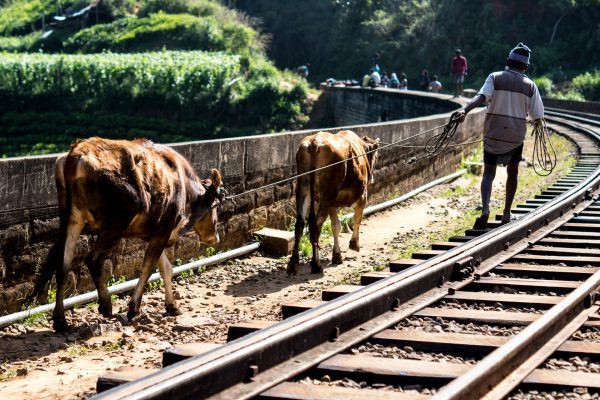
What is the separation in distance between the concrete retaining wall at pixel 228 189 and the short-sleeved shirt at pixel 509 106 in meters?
3.10

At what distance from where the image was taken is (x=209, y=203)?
9.82 metres

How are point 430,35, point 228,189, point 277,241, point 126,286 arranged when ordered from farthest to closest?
point 430,35
point 277,241
point 228,189
point 126,286

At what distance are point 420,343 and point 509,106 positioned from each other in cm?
541

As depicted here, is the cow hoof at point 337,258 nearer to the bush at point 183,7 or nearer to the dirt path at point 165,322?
the dirt path at point 165,322

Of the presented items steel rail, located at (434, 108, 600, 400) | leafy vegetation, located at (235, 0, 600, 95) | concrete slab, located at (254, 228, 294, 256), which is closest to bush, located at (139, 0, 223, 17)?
leafy vegetation, located at (235, 0, 600, 95)

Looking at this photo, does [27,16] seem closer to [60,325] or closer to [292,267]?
[292,267]

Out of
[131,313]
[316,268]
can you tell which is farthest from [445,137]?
[131,313]

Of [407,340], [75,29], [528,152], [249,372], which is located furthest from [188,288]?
[75,29]

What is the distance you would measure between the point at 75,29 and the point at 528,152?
74.0 m

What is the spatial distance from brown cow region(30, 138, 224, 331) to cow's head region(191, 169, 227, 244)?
58 centimetres

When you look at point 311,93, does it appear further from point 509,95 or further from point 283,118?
point 509,95

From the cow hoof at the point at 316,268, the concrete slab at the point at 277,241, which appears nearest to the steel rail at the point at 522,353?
Answer: the cow hoof at the point at 316,268

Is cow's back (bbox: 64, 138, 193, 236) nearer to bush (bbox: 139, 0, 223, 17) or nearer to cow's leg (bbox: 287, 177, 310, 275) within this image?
cow's leg (bbox: 287, 177, 310, 275)

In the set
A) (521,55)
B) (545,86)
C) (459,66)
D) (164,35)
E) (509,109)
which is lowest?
(545,86)
